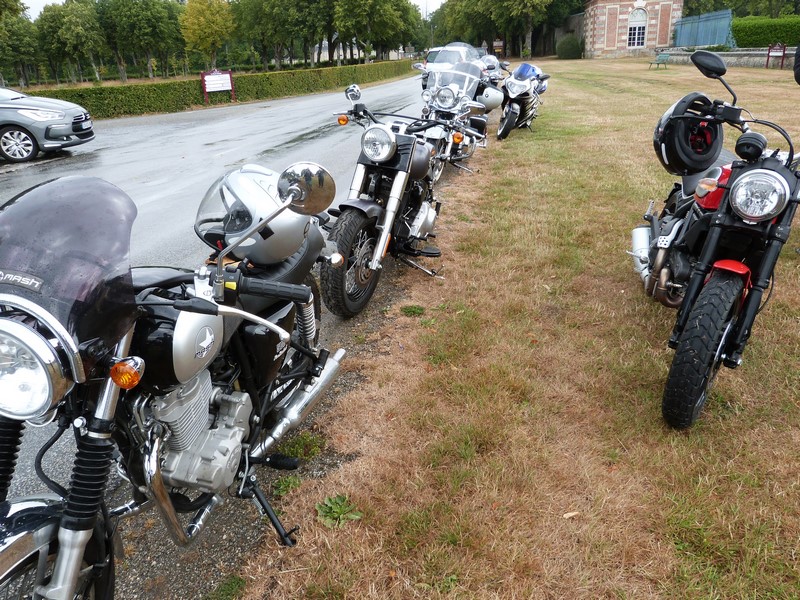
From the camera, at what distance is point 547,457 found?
107 inches

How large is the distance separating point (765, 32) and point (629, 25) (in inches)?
835

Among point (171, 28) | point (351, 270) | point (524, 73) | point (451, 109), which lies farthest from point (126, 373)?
point (171, 28)

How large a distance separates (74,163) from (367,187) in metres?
8.45

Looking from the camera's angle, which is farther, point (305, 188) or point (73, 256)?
point (305, 188)

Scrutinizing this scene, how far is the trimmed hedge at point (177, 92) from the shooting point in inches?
768

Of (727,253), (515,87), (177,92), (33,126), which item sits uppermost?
(177,92)

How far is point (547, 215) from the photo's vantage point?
251 inches

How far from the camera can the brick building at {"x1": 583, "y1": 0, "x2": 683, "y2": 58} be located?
5081 cm

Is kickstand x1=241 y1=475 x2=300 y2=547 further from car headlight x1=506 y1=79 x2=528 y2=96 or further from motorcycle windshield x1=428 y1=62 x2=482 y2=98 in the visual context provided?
car headlight x1=506 y1=79 x2=528 y2=96

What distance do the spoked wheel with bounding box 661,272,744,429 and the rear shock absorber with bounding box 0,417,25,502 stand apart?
266cm

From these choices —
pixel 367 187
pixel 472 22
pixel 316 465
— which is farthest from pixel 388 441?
pixel 472 22

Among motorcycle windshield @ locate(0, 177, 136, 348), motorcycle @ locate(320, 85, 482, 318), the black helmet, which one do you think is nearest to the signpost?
motorcycle @ locate(320, 85, 482, 318)

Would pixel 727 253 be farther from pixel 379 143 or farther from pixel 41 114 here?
pixel 41 114

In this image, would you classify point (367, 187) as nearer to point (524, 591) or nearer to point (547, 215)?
point (547, 215)
